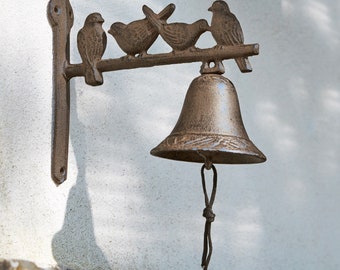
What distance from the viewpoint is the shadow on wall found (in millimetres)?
1528

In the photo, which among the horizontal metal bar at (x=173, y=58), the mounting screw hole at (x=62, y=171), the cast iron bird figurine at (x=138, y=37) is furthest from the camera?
the mounting screw hole at (x=62, y=171)

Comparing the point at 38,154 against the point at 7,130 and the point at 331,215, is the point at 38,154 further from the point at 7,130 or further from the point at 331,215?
the point at 331,215

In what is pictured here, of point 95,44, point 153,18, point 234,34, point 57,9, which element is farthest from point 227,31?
point 57,9

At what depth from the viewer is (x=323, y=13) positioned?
2.13m

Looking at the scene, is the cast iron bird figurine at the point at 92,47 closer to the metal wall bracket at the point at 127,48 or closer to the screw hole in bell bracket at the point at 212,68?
the metal wall bracket at the point at 127,48

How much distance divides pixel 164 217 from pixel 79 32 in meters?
0.44

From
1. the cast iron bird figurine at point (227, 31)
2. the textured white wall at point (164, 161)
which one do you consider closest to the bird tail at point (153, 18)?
the cast iron bird figurine at point (227, 31)

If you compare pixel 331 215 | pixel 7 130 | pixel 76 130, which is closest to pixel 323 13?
pixel 331 215

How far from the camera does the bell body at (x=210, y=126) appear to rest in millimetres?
1336

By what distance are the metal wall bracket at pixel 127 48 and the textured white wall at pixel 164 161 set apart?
0.02 meters

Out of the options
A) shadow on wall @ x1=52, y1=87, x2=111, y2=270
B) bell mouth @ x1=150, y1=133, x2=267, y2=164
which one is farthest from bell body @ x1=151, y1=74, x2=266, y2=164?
shadow on wall @ x1=52, y1=87, x2=111, y2=270

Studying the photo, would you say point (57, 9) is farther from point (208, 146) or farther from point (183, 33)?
point (208, 146)

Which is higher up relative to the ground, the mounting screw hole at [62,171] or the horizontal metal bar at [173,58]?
the horizontal metal bar at [173,58]

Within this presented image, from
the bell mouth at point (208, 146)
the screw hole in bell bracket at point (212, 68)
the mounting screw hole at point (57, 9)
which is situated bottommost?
the bell mouth at point (208, 146)
